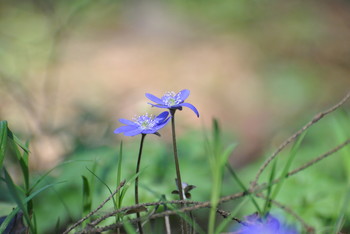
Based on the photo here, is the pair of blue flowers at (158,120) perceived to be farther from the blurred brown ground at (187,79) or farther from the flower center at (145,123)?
the blurred brown ground at (187,79)

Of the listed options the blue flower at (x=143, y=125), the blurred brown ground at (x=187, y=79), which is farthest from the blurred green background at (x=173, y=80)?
the blue flower at (x=143, y=125)

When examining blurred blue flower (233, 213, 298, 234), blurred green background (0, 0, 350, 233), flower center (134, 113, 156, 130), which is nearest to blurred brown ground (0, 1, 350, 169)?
blurred green background (0, 0, 350, 233)

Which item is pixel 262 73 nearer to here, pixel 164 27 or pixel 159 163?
pixel 164 27

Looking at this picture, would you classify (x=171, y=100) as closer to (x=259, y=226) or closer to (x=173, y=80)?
(x=259, y=226)

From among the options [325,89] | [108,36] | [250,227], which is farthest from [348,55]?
[250,227]

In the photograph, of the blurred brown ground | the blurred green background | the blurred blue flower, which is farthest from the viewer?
the blurred brown ground

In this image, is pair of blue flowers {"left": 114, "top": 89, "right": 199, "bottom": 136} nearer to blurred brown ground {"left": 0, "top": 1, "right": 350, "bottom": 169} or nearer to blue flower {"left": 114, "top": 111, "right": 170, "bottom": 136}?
blue flower {"left": 114, "top": 111, "right": 170, "bottom": 136}
